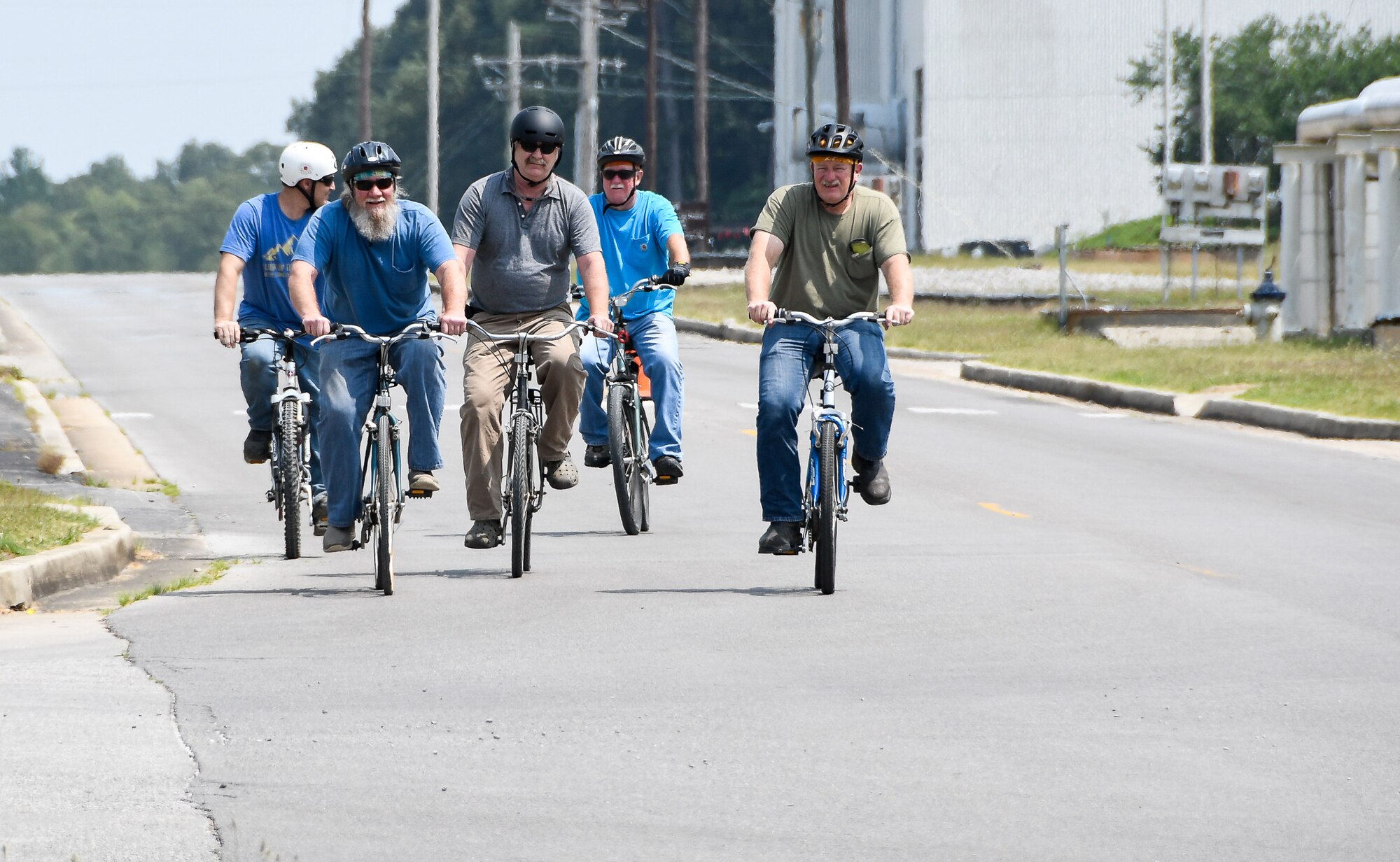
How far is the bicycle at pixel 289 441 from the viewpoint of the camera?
10.4 meters

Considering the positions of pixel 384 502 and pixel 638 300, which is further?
pixel 638 300

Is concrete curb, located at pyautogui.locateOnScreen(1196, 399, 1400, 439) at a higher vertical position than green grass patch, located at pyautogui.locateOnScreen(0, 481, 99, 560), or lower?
lower

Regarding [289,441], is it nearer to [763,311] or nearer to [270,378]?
[270,378]

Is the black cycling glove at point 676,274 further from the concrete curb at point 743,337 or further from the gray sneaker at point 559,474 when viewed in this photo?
the concrete curb at point 743,337

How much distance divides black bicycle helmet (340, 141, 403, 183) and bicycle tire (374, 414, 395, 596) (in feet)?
3.32

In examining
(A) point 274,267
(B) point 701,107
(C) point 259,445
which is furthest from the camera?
(B) point 701,107

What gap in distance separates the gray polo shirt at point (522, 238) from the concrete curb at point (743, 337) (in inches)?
678

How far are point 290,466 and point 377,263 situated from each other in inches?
54.6

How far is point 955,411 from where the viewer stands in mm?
20547

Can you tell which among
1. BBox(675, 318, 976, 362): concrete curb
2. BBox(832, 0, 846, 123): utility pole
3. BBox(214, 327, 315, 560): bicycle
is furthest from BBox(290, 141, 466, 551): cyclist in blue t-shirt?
BBox(832, 0, 846, 123): utility pole

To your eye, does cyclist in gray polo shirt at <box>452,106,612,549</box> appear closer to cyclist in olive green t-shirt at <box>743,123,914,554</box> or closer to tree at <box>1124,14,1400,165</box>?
cyclist in olive green t-shirt at <box>743,123,914,554</box>

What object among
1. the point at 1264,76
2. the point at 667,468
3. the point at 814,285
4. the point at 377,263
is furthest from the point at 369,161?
the point at 1264,76

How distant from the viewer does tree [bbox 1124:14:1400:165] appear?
66.5 meters

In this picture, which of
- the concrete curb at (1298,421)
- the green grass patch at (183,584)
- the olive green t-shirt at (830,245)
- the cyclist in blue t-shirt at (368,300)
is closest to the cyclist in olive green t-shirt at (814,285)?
the olive green t-shirt at (830,245)
